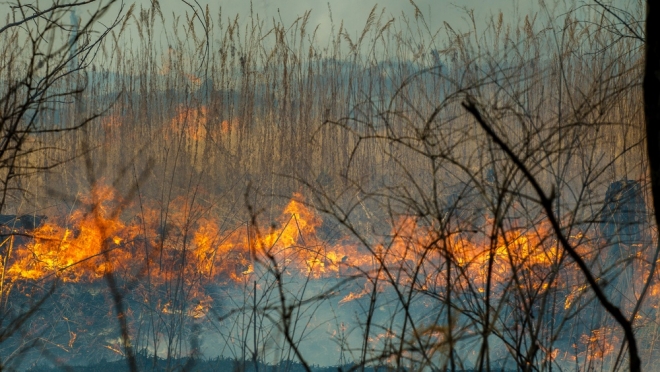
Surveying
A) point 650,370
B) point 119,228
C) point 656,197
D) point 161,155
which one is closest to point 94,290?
point 119,228

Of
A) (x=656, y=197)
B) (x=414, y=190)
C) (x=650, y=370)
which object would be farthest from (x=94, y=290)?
(x=656, y=197)

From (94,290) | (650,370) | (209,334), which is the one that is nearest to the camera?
(650,370)

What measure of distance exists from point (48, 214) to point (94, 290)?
107 cm

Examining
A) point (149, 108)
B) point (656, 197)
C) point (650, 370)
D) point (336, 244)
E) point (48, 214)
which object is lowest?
point (650, 370)

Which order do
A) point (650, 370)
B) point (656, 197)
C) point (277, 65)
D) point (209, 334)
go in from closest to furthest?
→ 1. point (656, 197)
2. point (650, 370)
3. point (209, 334)
4. point (277, 65)

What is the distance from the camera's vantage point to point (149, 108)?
184 inches

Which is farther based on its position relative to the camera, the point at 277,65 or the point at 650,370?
the point at 277,65

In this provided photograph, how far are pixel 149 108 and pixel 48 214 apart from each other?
115 cm

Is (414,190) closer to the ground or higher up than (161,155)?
closer to the ground

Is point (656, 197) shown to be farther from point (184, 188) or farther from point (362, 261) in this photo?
point (184, 188)

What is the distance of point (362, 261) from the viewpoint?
414 centimetres

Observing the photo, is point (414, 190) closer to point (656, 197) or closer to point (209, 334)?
point (209, 334)

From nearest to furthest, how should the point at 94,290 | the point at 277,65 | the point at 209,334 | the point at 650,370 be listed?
the point at 650,370, the point at 209,334, the point at 94,290, the point at 277,65

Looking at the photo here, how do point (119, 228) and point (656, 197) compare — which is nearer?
point (656, 197)
